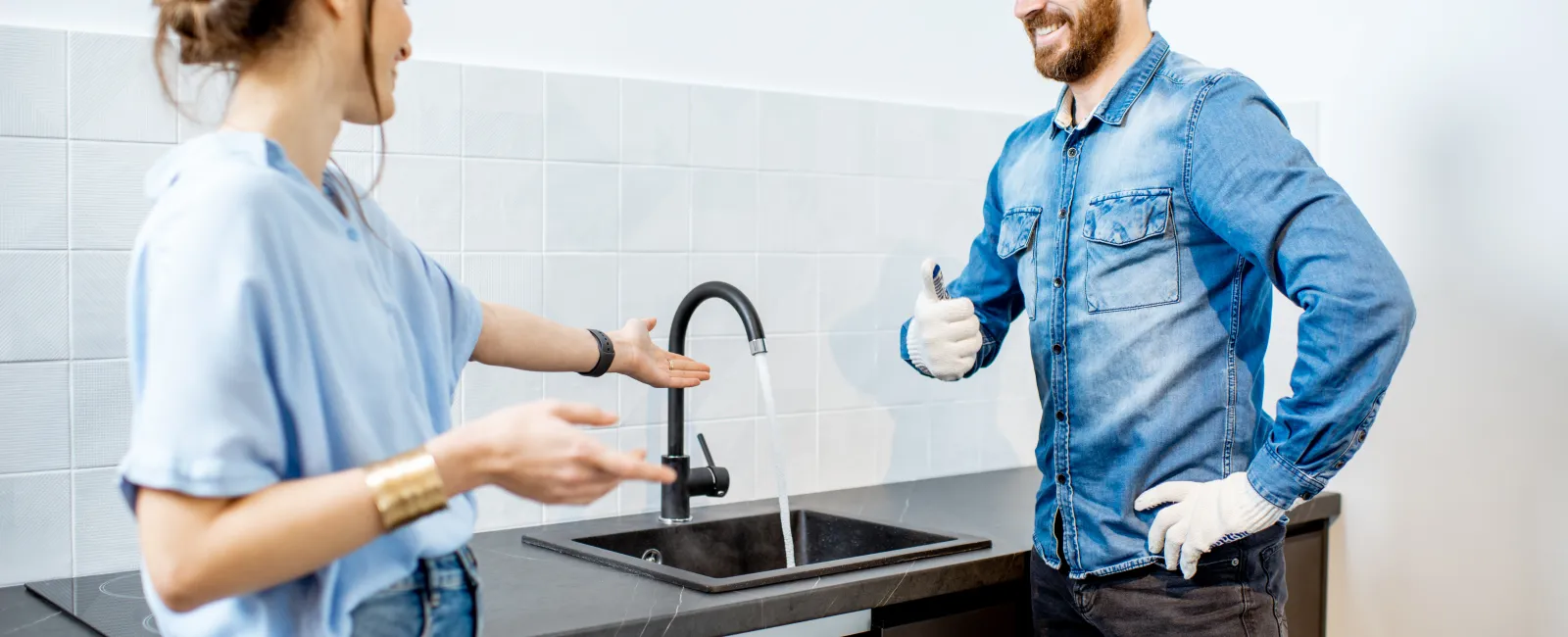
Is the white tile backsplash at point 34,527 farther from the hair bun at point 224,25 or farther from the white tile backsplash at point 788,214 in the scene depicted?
the white tile backsplash at point 788,214

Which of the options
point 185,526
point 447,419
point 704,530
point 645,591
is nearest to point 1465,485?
point 704,530

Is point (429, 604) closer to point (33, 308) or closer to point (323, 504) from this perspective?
point (323, 504)

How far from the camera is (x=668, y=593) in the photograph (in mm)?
1322

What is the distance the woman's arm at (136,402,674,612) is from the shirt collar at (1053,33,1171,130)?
90 cm

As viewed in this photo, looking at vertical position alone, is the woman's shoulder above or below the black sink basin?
above

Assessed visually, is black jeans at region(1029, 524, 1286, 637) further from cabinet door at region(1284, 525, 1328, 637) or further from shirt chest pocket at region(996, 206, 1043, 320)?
cabinet door at region(1284, 525, 1328, 637)

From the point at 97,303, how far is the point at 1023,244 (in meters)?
1.16

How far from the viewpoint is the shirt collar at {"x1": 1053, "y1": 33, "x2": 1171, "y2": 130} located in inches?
55.8

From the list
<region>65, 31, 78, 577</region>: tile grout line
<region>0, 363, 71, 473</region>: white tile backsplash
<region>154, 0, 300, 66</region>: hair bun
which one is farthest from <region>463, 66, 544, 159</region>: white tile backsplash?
<region>154, 0, 300, 66</region>: hair bun

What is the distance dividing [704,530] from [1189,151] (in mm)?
894

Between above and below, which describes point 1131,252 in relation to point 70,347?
above

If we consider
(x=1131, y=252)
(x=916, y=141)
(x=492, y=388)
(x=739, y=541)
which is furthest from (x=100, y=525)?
(x=916, y=141)

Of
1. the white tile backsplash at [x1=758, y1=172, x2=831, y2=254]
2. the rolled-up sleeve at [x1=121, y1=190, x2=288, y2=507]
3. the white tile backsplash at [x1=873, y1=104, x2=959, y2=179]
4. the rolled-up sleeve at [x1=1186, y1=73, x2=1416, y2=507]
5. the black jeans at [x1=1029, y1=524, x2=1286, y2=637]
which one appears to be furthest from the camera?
the white tile backsplash at [x1=873, y1=104, x2=959, y2=179]

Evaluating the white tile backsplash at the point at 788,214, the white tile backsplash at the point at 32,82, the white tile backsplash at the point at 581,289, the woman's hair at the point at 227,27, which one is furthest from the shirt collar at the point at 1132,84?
the white tile backsplash at the point at 32,82
